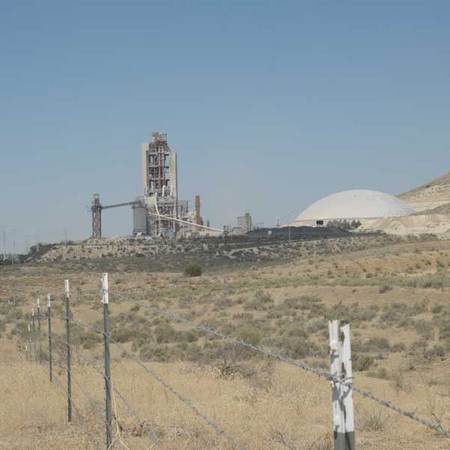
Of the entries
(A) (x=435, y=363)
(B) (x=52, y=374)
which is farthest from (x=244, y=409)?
(A) (x=435, y=363)

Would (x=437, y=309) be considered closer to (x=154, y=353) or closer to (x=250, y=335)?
(x=250, y=335)

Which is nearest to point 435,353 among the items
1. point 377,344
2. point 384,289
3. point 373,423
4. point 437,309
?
point 377,344

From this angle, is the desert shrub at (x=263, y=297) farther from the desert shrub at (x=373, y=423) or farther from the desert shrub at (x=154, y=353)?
the desert shrub at (x=373, y=423)

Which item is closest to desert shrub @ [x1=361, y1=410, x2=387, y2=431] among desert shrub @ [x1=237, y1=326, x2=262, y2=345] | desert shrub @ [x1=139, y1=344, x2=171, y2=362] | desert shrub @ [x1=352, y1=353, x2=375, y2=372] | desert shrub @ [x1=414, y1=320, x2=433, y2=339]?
desert shrub @ [x1=352, y1=353, x2=375, y2=372]

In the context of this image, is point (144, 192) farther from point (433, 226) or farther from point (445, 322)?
point (445, 322)

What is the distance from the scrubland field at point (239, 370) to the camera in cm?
1015

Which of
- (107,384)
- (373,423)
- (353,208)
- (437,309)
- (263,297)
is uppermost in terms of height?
(353,208)

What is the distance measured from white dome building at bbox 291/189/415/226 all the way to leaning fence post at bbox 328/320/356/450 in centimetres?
14194

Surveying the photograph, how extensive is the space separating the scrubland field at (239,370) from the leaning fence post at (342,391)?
15.6 ft

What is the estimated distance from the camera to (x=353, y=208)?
493 ft

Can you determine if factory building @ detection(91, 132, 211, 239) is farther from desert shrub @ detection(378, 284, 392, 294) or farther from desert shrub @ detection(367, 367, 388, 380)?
desert shrub @ detection(367, 367, 388, 380)

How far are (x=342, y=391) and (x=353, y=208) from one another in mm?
→ 147952

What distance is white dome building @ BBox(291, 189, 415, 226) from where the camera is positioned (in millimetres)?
147375

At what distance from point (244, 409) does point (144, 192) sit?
105m
